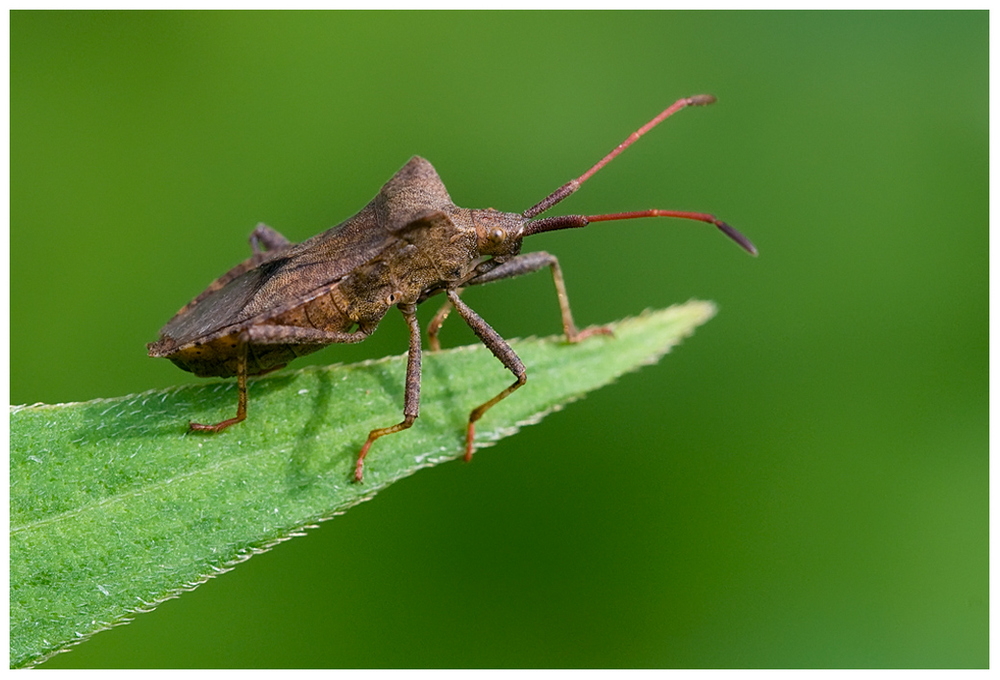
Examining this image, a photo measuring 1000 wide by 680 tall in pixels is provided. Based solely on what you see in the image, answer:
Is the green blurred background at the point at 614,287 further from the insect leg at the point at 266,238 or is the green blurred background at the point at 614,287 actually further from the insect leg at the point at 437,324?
the insect leg at the point at 266,238

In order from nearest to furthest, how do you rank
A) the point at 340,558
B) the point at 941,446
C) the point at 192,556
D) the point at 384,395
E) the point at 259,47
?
the point at 192,556
the point at 384,395
the point at 340,558
the point at 941,446
the point at 259,47

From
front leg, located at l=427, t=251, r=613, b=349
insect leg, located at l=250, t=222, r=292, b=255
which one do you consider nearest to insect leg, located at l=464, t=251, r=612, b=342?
front leg, located at l=427, t=251, r=613, b=349

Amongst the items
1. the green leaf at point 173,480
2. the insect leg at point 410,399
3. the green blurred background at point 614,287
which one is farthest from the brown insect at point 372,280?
the green blurred background at point 614,287

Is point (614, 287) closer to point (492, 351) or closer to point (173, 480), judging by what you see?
point (492, 351)

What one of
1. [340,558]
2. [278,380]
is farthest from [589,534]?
[278,380]

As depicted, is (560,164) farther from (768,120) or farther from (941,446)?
(941,446)

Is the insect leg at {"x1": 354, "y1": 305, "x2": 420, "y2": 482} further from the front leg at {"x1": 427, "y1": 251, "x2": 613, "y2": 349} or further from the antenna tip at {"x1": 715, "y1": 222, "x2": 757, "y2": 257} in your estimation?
the antenna tip at {"x1": 715, "y1": 222, "x2": 757, "y2": 257}
